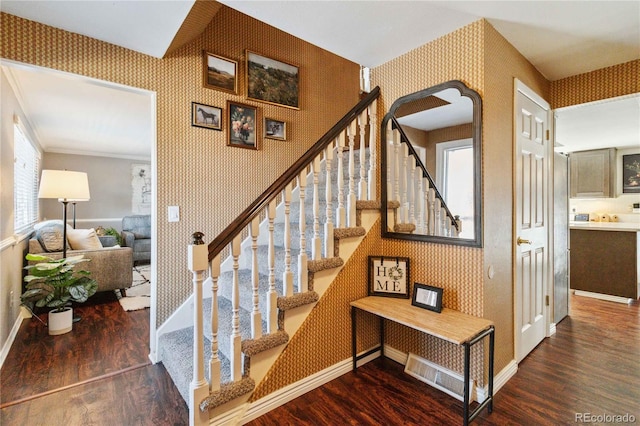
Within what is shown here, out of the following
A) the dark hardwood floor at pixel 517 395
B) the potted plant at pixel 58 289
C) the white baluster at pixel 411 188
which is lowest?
the dark hardwood floor at pixel 517 395

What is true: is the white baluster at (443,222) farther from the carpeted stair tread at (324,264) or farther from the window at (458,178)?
the carpeted stair tread at (324,264)

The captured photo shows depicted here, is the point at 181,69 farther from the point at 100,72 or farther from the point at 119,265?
the point at 119,265

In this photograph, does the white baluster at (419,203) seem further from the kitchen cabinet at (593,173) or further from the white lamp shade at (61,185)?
the kitchen cabinet at (593,173)

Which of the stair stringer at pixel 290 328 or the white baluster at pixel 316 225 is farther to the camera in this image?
the white baluster at pixel 316 225

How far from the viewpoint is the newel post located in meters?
1.48

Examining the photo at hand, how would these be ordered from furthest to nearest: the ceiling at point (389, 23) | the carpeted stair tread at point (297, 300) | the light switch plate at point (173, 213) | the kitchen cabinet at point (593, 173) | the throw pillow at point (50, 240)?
1. the kitchen cabinet at point (593, 173)
2. the throw pillow at point (50, 240)
3. the light switch plate at point (173, 213)
4. the carpeted stair tread at point (297, 300)
5. the ceiling at point (389, 23)

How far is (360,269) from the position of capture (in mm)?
2311

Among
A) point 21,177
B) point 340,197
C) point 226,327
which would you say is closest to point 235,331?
point 226,327

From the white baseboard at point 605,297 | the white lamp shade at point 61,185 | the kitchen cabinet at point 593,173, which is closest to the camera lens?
the white lamp shade at point 61,185

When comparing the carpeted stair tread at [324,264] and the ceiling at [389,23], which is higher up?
the ceiling at [389,23]

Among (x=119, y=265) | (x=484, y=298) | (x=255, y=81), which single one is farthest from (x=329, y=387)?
(x=119, y=265)

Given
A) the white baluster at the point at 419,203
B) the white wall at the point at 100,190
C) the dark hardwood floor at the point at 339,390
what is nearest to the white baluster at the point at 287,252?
the dark hardwood floor at the point at 339,390

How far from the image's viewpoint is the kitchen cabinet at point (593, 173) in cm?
505

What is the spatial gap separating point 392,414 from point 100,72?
2875mm
